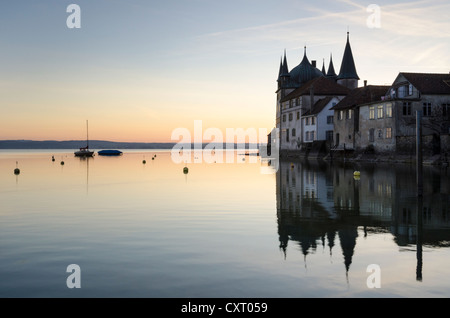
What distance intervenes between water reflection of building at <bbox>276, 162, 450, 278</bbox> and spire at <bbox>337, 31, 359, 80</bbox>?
80.0 meters

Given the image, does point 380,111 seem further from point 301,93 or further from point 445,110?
point 301,93

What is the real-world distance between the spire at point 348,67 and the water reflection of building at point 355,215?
263 ft

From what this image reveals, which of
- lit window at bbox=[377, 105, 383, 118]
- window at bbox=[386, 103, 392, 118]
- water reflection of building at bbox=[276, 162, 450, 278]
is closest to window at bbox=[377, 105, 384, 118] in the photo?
lit window at bbox=[377, 105, 383, 118]

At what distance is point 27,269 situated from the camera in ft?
35.6

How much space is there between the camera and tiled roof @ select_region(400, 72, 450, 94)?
61938 millimetres

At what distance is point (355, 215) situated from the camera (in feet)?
61.6

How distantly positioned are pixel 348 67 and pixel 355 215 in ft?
310

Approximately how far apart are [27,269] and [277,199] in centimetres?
1616

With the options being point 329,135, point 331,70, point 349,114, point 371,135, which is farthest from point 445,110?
point 331,70

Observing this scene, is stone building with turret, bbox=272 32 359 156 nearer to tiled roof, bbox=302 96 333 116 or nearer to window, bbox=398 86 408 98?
tiled roof, bbox=302 96 333 116
